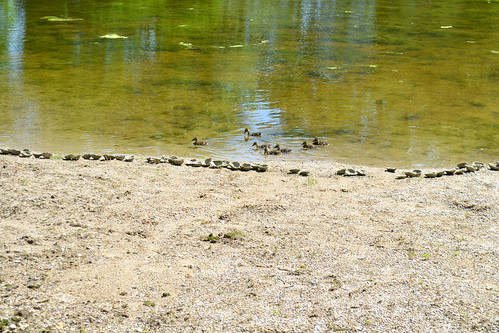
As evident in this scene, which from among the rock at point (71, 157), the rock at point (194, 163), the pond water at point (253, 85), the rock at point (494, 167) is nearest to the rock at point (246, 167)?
the rock at point (194, 163)

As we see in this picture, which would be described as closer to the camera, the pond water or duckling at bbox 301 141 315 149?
duckling at bbox 301 141 315 149

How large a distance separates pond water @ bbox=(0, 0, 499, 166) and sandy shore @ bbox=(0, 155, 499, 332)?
1639 millimetres

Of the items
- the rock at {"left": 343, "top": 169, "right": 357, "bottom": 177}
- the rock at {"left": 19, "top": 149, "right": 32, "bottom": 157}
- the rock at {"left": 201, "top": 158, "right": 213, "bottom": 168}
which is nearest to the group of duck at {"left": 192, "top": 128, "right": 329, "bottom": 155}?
the rock at {"left": 201, "top": 158, "right": 213, "bottom": 168}

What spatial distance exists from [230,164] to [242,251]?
8.23 feet

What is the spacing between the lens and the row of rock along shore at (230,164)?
7.40 m

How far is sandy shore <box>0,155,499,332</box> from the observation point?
4285mm

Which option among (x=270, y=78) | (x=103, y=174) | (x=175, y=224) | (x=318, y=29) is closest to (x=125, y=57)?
(x=270, y=78)

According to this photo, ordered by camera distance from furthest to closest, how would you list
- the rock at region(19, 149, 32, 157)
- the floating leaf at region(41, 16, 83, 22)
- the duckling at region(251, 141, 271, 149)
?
the floating leaf at region(41, 16, 83, 22)
the duckling at region(251, 141, 271, 149)
the rock at region(19, 149, 32, 157)

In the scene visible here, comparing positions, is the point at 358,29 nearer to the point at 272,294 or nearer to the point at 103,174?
the point at 103,174

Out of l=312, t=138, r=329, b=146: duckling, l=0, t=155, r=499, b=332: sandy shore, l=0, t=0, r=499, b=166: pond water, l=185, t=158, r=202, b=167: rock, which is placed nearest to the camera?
l=0, t=155, r=499, b=332: sandy shore

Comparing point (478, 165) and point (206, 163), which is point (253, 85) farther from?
point (478, 165)

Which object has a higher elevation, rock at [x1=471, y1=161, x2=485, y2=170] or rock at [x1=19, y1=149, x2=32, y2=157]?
rock at [x1=19, y1=149, x2=32, y2=157]

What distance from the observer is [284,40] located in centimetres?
1698

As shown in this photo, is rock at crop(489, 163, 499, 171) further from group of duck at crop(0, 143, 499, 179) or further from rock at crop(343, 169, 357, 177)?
rock at crop(343, 169, 357, 177)
